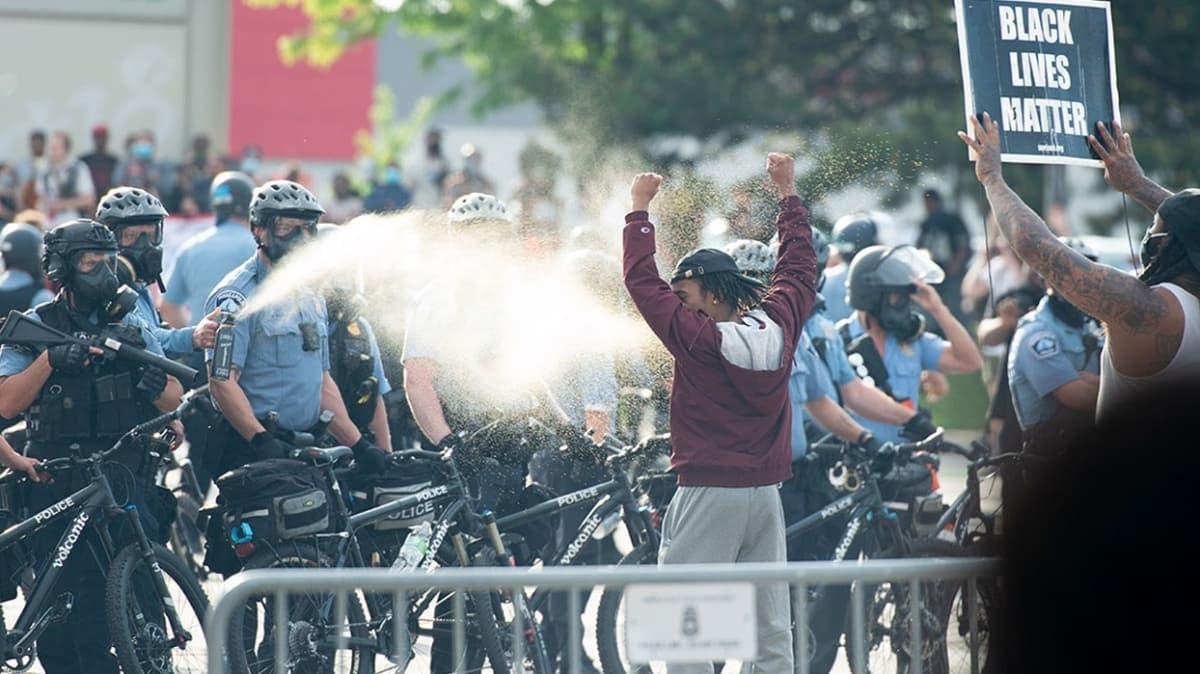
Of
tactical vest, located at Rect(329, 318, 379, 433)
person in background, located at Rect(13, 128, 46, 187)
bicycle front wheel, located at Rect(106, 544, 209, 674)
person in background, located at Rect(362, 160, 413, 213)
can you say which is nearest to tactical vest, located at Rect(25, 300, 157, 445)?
bicycle front wheel, located at Rect(106, 544, 209, 674)

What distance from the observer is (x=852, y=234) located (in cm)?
1212

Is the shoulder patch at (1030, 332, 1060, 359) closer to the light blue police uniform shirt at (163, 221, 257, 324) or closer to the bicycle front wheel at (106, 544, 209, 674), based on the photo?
the bicycle front wheel at (106, 544, 209, 674)

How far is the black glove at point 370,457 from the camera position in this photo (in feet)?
28.6

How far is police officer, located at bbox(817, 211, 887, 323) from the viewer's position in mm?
11594

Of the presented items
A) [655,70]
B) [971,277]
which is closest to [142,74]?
[655,70]

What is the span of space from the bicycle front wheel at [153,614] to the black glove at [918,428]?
3.23 meters

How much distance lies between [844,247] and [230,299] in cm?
467

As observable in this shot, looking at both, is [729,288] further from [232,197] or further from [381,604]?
[232,197]

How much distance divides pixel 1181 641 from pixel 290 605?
3460 millimetres

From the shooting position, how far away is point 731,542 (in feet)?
24.0

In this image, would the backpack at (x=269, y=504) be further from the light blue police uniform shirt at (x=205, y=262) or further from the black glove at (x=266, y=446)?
the light blue police uniform shirt at (x=205, y=262)

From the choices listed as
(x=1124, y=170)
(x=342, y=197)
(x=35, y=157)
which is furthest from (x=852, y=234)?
(x=35, y=157)

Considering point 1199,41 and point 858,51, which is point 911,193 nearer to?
point 858,51

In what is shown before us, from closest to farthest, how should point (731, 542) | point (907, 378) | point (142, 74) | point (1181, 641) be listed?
point (1181, 641), point (731, 542), point (907, 378), point (142, 74)
